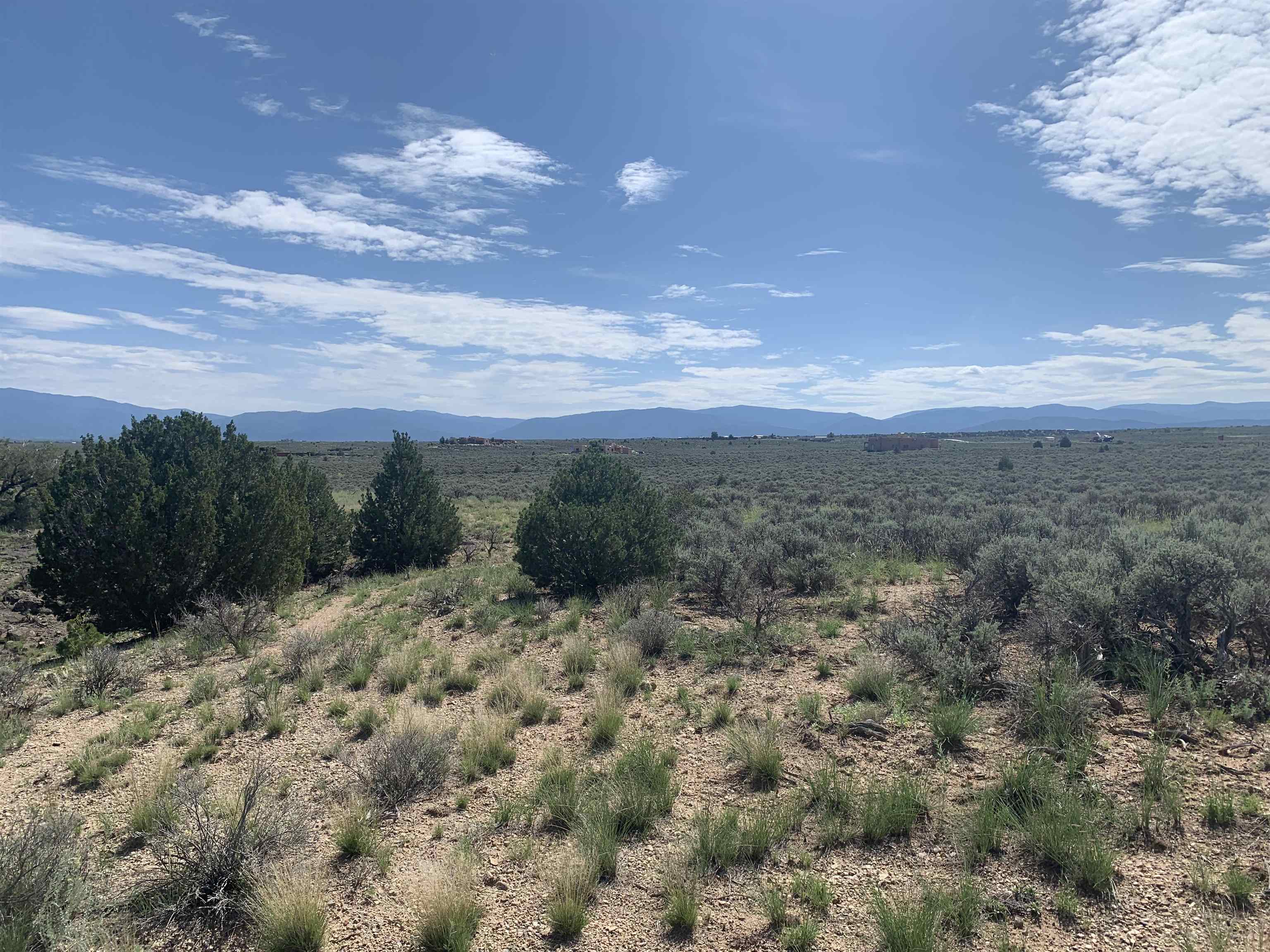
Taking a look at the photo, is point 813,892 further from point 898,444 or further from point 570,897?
point 898,444

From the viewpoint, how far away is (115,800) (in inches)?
200

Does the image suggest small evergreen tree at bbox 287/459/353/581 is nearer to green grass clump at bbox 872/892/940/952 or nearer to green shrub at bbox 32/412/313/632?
green shrub at bbox 32/412/313/632

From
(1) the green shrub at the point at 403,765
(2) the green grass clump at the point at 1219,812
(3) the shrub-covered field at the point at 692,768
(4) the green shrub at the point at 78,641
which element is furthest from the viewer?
(4) the green shrub at the point at 78,641

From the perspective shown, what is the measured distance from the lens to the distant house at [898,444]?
7281 cm

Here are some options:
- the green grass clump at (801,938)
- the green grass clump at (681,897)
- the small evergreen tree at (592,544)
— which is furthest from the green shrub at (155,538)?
the green grass clump at (801,938)

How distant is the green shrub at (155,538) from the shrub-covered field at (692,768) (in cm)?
117

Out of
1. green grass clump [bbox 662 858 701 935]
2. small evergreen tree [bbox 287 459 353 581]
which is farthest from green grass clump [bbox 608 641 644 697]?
small evergreen tree [bbox 287 459 353 581]

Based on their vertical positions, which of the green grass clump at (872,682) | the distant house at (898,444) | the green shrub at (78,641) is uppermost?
the distant house at (898,444)

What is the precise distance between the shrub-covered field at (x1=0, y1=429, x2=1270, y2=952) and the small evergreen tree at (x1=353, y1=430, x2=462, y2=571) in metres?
6.45

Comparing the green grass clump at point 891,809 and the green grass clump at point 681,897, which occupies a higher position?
the green grass clump at point 891,809

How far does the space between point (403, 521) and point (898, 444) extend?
6874 cm

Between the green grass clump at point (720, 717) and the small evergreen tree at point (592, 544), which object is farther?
the small evergreen tree at point (592, 544)

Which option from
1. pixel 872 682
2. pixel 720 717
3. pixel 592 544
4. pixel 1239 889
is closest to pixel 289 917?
pixel 720 717

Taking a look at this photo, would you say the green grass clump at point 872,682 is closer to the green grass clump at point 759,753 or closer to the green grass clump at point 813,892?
the green grass clump at point 759,753
